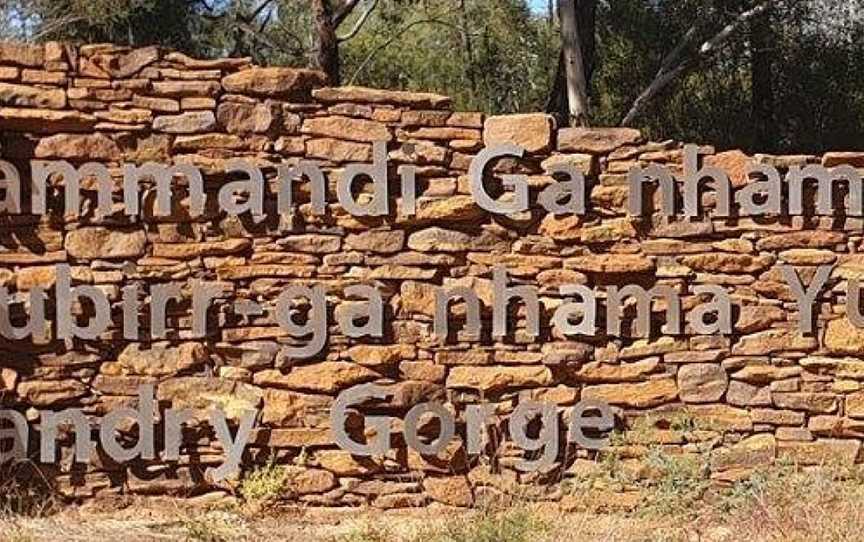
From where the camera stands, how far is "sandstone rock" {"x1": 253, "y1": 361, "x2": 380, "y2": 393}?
6.95 m

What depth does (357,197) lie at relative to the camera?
697 centimetres

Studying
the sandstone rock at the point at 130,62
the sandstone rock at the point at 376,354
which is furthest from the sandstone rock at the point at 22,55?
the sandstone rock at the point at 376,354

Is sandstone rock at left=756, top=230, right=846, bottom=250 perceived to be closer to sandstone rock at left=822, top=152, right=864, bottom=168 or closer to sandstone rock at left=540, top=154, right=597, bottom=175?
sandstone rock at left=822, top=152, right=864, bottom=168

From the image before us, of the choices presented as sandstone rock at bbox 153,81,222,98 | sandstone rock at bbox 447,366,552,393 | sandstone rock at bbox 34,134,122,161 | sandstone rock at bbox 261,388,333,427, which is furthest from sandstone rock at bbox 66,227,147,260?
sandstone rock at bbox 447,366,552,393

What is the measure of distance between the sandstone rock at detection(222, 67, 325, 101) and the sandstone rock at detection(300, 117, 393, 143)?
22 cm

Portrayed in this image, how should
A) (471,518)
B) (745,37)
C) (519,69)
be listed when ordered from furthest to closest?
(519,69)
(745,37)
(471,518)

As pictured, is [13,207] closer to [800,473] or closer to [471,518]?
[471,518]

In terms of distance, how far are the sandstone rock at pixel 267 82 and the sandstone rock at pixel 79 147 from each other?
735 mm

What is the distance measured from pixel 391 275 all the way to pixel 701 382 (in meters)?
1.91

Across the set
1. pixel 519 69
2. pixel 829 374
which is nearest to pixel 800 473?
pixel 829 374

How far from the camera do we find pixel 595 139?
278 inches

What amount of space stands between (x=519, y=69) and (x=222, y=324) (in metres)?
9.56

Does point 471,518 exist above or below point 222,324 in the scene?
below

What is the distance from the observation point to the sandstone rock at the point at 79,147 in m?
6.80
